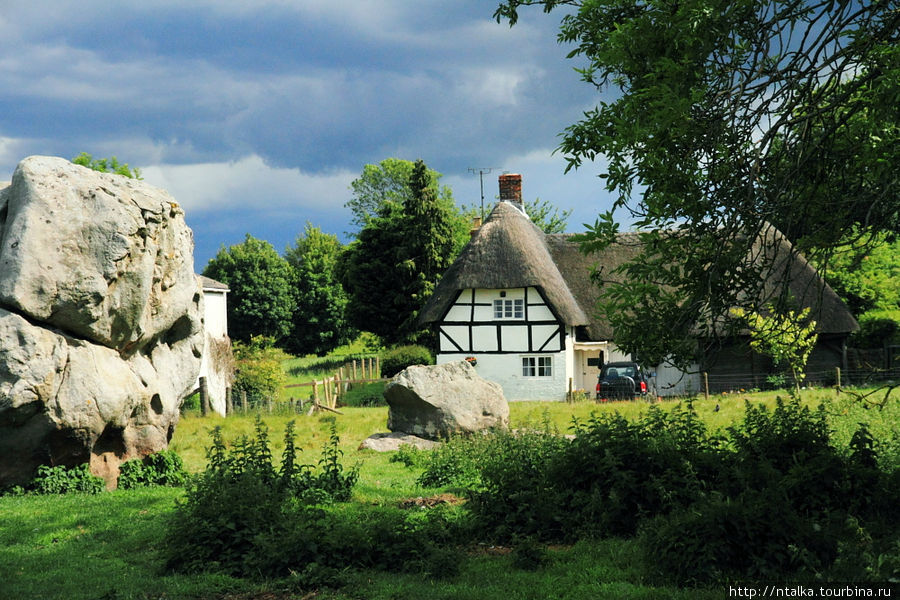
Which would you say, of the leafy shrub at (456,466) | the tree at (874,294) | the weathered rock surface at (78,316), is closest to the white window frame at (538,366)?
the tree at (874,294)

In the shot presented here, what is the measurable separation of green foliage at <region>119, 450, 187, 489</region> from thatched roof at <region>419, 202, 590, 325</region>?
706 inches

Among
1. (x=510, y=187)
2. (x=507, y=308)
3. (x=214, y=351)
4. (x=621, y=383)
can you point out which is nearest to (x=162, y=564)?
(x=621, y=383)

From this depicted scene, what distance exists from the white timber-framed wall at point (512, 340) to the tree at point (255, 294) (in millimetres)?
22221

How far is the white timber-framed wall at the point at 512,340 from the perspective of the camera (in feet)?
100

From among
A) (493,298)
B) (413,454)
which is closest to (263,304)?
(493,298)

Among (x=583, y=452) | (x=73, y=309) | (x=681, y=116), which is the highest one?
(x=681, y=116)

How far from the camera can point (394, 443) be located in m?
16.5

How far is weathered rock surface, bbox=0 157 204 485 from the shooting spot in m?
11.4

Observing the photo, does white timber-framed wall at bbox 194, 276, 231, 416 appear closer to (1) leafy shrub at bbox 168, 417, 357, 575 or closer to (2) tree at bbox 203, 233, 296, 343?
(2) tree at bbox 203, 233, 296, 343

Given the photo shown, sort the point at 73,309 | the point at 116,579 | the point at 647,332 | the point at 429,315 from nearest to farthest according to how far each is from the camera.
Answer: the point at 116,579 < the point at 647,332 < the point at 73,309 < the point at 429,315

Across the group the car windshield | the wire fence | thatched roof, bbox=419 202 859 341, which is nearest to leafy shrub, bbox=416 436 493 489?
the car windshield

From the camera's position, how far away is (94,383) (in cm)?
1197

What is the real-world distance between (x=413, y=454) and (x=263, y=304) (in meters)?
37.4

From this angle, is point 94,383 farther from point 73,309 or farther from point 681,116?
point 681,116
